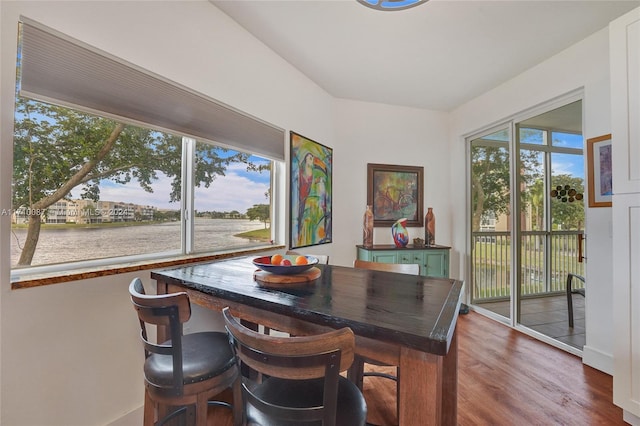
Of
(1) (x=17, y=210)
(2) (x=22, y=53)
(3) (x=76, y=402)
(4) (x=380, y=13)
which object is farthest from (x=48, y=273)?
(4) (x=380, y=13)

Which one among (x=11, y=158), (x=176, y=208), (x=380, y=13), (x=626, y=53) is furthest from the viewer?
(x=380, y=13)

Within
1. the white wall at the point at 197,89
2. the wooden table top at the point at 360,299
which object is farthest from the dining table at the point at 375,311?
the white wall at the point at 197,89

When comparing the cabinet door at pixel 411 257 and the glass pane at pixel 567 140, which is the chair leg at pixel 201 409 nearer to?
the cabinet door at pixel 411 257

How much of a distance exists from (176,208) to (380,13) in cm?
215

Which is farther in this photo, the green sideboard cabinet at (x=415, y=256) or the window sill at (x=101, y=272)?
the green sideboard cabinet at (x=415, y=256)

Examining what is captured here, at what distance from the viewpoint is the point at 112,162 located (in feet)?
5.26

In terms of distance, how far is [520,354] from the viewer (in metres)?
2.50

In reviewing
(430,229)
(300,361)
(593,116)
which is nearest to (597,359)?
(430,229)

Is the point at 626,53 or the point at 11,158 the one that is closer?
the point at 11,158

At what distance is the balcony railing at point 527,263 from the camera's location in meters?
2.84

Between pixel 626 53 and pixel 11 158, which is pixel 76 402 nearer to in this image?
pixel 11 158

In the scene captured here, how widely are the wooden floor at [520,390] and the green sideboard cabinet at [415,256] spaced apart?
1027mm

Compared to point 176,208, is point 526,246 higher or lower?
lower

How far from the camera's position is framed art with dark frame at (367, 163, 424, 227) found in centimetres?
378
